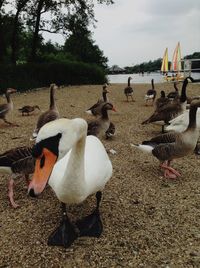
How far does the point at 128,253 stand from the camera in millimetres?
3941

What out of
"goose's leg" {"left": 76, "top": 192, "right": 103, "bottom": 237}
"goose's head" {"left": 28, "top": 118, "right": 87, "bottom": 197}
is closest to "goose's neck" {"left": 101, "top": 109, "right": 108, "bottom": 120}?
"goose's leg" {"left": 76, "top": 192, "right": 103, "bottom": 237}

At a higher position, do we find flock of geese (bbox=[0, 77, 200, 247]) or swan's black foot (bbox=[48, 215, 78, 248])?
flock of geese (bbox=[0, 77, 200, 247])

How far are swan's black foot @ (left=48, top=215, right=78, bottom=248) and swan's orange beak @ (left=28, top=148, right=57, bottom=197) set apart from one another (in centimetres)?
116

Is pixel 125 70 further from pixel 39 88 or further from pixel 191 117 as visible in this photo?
pixel 191 117

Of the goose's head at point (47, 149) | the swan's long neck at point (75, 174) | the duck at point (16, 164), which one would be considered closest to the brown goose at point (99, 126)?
the duck at point (16, 164)

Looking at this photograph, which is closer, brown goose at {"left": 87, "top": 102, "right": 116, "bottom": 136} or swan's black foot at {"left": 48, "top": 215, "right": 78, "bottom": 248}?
swan's black foot at {"left": 48, "top": 215, "right": 78, "bottom": 248}

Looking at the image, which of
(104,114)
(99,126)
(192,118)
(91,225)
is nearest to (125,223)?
(91,225)

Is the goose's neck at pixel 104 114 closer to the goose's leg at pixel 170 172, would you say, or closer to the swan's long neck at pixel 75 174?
the goose's leg at pixel 170 172

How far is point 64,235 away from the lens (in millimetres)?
4102

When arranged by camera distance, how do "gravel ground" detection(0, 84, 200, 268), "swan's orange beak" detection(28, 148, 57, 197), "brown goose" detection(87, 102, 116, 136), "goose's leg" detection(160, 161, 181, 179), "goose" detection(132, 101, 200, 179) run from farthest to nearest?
"brown goose" detection(87, 102, 116, 136) < "goose's leg" detection(160, 161, 181, 179) < "goose" detection(132, 101, 200, 179) < "gravel ground" detection(0, 84, 200, 268) < "swan's orange beak" detection(28, 148, 57, 197)

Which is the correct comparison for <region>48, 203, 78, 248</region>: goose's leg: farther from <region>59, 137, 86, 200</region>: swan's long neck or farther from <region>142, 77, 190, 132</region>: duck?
<region>142, 77, 190, 132</region>: duck

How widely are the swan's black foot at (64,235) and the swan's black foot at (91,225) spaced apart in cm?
14

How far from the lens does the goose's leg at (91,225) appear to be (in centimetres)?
426

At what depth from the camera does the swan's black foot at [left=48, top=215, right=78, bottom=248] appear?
406cm
